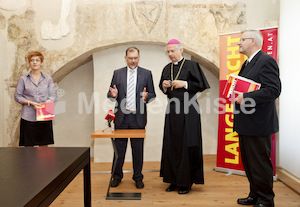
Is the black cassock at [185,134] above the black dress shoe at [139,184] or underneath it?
above

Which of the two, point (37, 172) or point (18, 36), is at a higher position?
point (18, 36)

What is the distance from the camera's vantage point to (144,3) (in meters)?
4.65

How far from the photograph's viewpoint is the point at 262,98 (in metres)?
2.59

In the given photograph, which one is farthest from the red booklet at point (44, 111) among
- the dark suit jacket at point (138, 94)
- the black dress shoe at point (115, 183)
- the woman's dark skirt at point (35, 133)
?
the black dress shoe at point (115, 183)

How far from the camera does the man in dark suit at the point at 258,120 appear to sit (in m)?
2.63

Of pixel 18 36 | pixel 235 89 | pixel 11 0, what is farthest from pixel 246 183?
pixel 11 0

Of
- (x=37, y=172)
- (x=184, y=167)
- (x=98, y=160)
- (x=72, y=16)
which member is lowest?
(x=98, y=160)

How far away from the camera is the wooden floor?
10.1 ft

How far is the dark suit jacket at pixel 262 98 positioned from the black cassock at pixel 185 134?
66 centimetres

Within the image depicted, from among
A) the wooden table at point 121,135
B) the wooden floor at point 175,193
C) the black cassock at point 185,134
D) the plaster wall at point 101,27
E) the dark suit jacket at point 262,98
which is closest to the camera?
the dark suit jacket at point 262,98

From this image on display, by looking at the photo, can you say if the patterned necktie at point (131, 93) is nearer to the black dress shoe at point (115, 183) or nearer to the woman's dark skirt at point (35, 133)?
the black dress shoe at point (115, 183)

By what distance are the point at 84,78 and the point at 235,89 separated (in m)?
3.61

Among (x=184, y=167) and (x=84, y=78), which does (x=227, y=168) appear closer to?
(x=184, y=167)

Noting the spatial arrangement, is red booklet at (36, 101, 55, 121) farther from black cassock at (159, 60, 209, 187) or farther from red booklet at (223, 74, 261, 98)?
red booklet at (223, 74, 261, 98)
